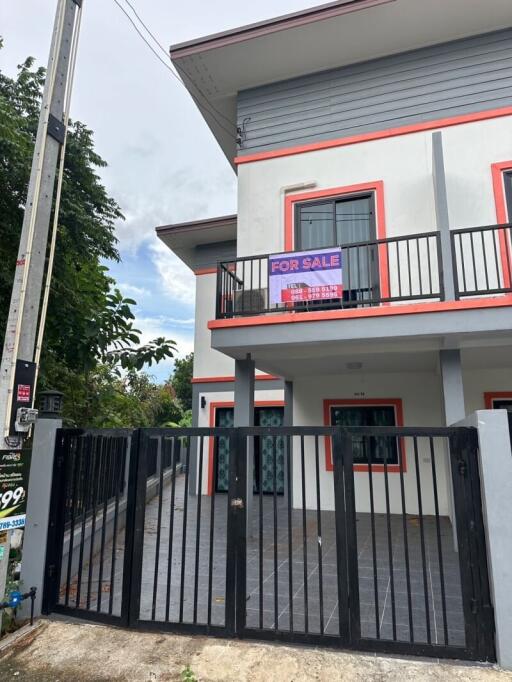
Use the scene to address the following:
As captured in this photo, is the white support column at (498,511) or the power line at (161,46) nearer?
the white support column at (498,511)

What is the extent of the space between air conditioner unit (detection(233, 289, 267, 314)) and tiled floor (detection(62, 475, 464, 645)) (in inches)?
117

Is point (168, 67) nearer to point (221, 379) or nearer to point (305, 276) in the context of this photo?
point (305, 276)

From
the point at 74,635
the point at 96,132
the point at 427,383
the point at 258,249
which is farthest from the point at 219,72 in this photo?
the point at 74,635

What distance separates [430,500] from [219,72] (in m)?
8.46

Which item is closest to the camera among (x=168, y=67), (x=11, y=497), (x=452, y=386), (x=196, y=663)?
(x=196, y=663)

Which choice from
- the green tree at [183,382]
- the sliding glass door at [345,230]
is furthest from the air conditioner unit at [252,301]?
the green tree at [183,382]

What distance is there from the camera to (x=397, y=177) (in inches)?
267

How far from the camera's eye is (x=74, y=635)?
10.9ft

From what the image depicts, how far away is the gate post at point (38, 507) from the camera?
3.68 metres

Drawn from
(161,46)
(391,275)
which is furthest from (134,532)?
(161,46)

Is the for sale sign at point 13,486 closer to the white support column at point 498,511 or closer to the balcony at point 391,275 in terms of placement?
the balcony at point 391,275

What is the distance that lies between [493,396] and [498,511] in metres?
5.19

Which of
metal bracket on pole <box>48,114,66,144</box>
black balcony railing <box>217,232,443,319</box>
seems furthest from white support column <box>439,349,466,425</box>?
metal bracket on pole <box>48,114,66,144</box>

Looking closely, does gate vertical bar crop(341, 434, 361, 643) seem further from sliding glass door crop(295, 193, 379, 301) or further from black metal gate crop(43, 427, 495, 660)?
sliding glass door crop(295, 193, 379, 301)
